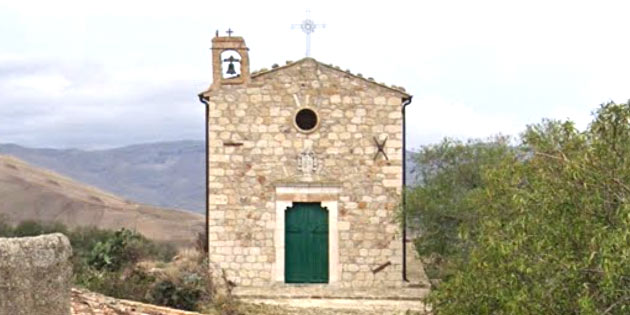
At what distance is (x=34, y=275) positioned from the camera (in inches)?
Answer: 221

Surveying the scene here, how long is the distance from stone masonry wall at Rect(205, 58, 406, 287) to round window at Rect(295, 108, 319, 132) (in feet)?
0.38

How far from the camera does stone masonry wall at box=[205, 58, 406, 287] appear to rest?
18172 millimetres

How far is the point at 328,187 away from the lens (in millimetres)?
18250

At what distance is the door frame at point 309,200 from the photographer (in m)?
18.2

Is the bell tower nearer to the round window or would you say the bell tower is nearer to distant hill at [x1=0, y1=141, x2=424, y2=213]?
the round window

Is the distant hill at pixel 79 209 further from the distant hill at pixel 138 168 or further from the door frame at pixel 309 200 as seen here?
the distant hill at pixel 138 168

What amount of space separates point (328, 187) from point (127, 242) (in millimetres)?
4946

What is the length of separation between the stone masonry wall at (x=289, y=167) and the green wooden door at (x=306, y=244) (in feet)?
1.21

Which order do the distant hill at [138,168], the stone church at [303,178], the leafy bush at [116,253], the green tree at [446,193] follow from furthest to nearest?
the distant hill at [138,168] → the leafy bush at [116,253] → the stone church at [303,178] → the green tree at [446,193]

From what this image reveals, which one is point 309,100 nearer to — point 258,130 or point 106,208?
point 258,130

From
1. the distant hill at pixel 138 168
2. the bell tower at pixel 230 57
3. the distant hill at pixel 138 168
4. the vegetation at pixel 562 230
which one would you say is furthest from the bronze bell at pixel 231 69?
the distant hill at pixel 138 168

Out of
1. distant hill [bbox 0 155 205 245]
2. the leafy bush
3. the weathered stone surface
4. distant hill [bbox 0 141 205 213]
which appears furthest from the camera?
distant hill [bbox 0 141 205 213]

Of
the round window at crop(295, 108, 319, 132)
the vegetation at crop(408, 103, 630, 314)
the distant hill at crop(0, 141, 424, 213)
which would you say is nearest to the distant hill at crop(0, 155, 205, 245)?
the round window at crop(295, 108, 319, 132)

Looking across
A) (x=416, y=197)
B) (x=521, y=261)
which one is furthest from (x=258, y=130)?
(x=521, y=261)
